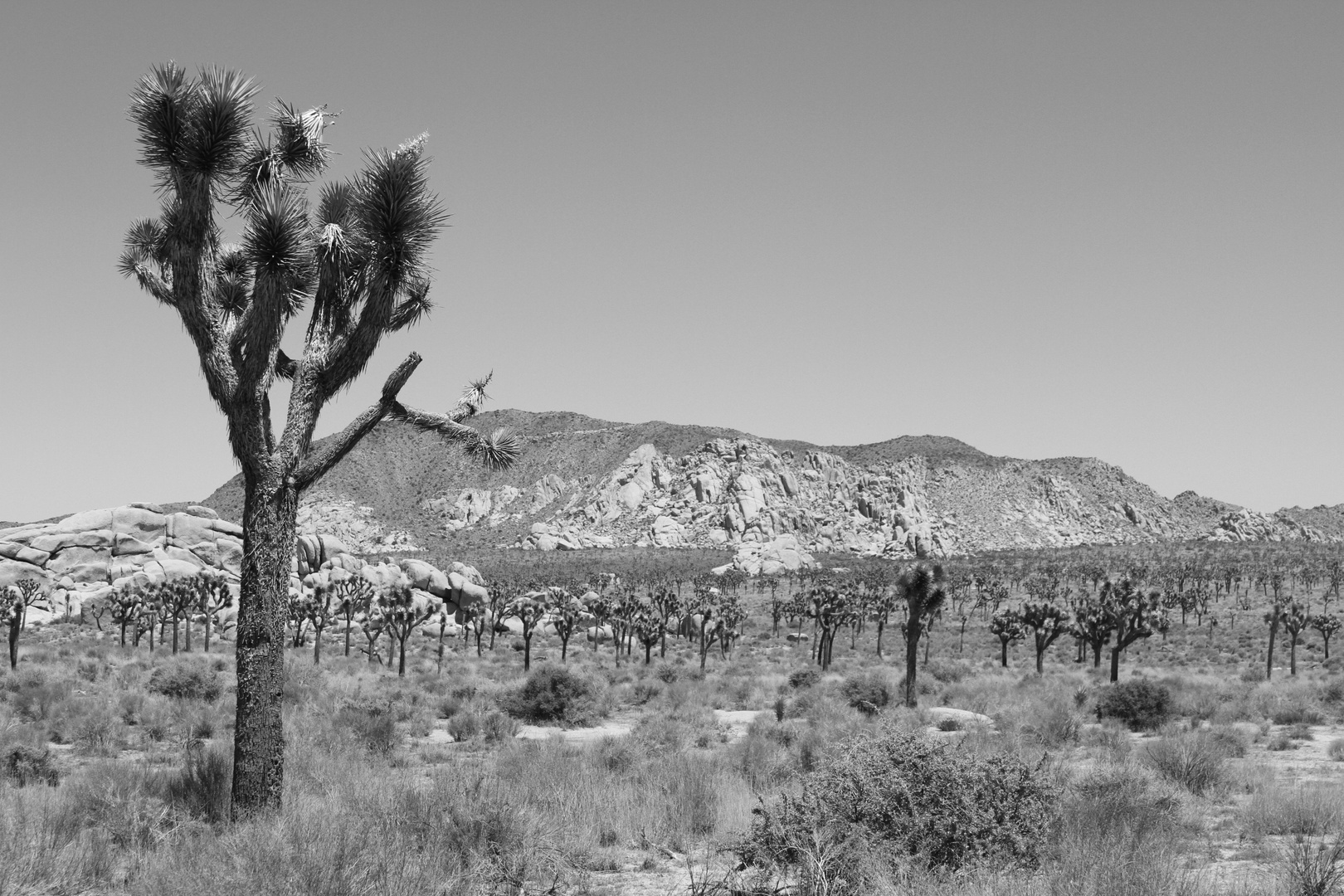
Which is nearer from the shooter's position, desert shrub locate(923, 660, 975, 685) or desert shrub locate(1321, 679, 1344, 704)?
desert shrub locate(1321, 679, 1344, 704)

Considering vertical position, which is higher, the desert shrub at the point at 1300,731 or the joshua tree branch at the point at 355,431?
the joshua tree branch at the point at 355,431

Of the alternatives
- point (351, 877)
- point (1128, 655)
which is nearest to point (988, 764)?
point (351, 877)

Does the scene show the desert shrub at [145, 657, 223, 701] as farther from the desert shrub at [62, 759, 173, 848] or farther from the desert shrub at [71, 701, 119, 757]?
the desert shrub at [62, 759, 173, 848]

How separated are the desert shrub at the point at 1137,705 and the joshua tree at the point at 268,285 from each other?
69.9 ft

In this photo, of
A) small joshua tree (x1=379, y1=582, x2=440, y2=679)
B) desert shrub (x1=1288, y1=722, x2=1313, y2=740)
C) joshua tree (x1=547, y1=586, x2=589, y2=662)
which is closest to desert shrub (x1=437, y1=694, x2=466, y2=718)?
small joshua tree (x1=379, y1=582, x2=440, y2=679)

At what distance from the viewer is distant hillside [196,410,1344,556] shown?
161625 mm

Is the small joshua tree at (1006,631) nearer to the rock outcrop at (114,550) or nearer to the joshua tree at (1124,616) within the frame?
the joshua tree at (1124,616)

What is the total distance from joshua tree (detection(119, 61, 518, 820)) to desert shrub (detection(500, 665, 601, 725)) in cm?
1516

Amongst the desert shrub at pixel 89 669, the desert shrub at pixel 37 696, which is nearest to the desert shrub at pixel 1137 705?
the desert shrub at pixel 37 696

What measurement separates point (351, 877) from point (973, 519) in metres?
181

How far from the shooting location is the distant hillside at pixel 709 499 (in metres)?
162

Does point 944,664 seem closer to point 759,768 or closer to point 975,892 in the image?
point 759,768

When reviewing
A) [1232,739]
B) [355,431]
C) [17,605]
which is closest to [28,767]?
[355,431]

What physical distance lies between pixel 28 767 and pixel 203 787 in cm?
475
